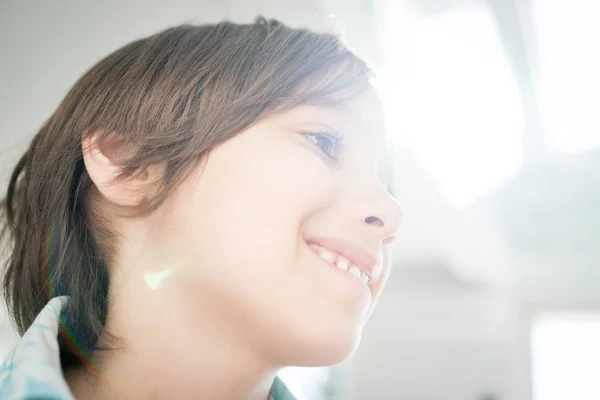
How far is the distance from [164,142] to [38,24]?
0.48m

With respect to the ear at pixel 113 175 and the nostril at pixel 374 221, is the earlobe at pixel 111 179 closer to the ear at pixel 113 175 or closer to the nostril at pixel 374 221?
the ear at pixel 113 175

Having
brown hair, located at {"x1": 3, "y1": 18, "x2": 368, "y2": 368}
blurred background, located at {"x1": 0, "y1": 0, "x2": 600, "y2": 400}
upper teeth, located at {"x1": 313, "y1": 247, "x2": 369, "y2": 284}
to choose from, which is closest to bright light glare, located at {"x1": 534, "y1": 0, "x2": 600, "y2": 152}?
blurred background, located at {"x1": 0, "y1": 0, "x2": 600, "y2": 400}

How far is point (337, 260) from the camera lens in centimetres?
52

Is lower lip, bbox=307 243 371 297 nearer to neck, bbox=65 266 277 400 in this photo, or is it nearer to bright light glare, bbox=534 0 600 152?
neck, bbox=65 266 277 400

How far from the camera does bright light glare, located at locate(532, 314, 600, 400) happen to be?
9.13 ft

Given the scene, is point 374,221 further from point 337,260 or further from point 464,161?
point 464,161

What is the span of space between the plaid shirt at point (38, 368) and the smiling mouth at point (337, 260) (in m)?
0.24

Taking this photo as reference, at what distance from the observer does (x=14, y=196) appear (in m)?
0.69

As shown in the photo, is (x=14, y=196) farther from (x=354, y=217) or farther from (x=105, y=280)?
(x=354, y=217)

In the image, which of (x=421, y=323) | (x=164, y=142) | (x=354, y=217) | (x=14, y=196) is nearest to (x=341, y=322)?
(x=354, y=217)

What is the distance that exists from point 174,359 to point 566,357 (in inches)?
117

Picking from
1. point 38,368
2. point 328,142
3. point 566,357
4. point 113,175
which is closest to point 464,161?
point 566,357

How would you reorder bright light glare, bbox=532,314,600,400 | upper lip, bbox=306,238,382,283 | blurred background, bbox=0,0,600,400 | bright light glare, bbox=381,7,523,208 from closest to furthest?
upper lip, bbox=306,238,382,283 < blurred background, bbox=0,0,600,400 < bright light glare, bbox=381,7,523,208 < bright light glare, bbox=532,314,600,400

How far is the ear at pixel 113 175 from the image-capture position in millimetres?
559
